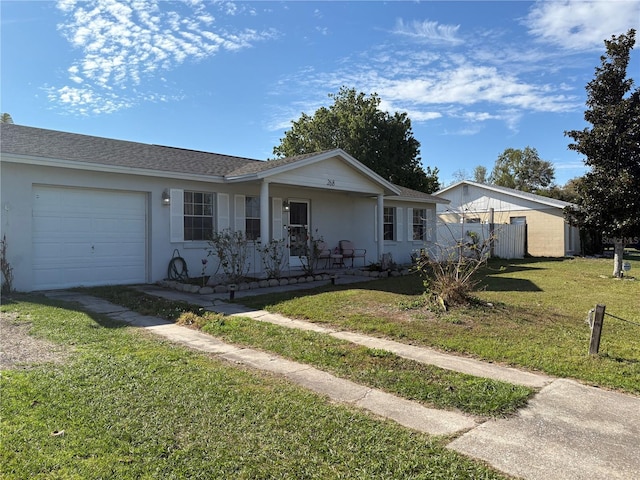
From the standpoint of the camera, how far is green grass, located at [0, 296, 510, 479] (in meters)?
2.58

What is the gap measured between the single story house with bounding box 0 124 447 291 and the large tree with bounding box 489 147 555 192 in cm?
4217

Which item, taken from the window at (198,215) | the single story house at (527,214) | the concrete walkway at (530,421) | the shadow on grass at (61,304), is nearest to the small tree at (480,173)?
the single story house at (527,214)

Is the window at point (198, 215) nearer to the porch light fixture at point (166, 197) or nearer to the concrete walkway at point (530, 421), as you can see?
the porch light fixture at point (166, 197)

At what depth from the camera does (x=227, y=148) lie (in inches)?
881

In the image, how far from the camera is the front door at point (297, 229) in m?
13.9

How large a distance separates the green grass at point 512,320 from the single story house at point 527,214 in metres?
11.4

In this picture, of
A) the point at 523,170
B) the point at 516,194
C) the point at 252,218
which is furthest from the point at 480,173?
the point at 252,218

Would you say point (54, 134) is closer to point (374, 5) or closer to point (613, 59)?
point (374, 5)

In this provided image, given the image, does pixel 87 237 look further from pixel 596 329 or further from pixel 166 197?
pixel 596 329

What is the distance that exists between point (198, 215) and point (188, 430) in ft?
29.9

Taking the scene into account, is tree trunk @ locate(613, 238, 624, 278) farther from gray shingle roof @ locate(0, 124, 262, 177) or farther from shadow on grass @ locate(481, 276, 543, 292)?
gray shingle roof @ locate(0, 124, 262, 177)

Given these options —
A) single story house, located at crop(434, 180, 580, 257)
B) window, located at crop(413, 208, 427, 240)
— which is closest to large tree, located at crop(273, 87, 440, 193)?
single story house, located at crop(434, 180, 580, 257)

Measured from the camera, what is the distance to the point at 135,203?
10586 millimetres

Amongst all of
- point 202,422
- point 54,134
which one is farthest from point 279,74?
point 202,422
